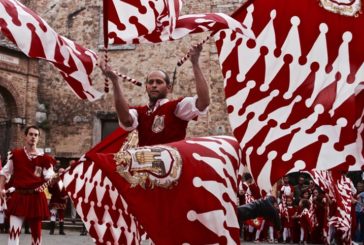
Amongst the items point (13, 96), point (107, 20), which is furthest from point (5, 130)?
point (107, 20)

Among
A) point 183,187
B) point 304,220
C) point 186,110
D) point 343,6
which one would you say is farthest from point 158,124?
point 304,220

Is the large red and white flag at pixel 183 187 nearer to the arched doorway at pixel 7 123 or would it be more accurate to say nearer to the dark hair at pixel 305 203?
the dark hair at pixel 305 203

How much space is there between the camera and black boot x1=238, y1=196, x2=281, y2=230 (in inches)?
251

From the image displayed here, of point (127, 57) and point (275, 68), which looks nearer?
point (275, 68)

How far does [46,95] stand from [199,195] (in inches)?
785

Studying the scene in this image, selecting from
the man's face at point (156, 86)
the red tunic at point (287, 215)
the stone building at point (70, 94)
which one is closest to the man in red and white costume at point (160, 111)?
the man's face at point (156, 86)

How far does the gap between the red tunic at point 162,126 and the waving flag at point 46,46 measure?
839 millimetres

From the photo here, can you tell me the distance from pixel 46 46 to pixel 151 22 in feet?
3.63

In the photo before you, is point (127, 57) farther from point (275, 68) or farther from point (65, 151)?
point (275, 68)

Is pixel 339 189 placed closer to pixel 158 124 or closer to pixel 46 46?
pixel 158 124

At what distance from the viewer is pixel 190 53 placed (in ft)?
17.3

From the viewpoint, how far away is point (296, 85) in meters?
5.54

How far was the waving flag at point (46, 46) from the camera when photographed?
5824mm

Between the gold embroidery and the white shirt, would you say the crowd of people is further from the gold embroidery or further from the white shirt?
the gold embroidery
